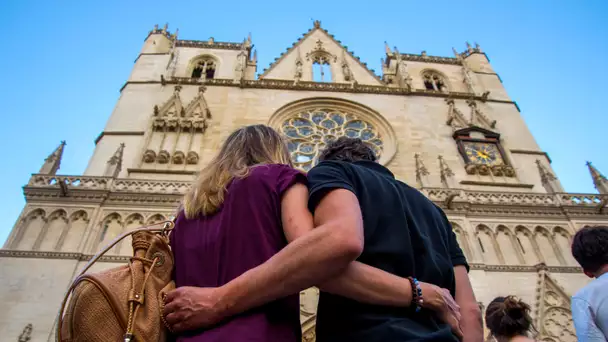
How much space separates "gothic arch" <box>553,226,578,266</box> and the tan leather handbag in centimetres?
1184

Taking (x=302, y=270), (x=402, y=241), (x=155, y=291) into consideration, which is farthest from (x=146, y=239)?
(x=402, y=241)

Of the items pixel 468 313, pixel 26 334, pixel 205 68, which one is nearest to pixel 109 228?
pixel 26 334

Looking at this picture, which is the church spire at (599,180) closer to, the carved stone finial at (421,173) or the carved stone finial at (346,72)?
the carved stone finial at (421,173)

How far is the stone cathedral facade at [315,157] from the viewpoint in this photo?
31.3 feet

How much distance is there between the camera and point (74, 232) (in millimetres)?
10078

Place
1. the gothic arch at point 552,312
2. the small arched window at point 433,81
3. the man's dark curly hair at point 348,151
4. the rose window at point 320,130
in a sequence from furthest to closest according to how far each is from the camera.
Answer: the small arched window at point 433,81 → the rose window at point 320,130 → the gothic arch at point 552,312 → the man's dark curly hair at point 348,151

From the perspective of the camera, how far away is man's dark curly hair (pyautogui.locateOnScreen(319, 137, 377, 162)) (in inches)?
87.7

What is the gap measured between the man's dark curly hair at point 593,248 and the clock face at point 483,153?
38.8ft

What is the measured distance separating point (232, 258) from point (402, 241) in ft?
2.38

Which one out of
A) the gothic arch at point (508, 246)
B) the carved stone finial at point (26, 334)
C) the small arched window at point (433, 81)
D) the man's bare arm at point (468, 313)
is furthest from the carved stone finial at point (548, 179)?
the carved stone finial at point (26, 334)

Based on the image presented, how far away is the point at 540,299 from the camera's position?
31.6 ft

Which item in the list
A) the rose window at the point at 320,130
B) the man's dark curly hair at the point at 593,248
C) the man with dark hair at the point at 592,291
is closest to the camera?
the man with dark hair at the point at 592,291

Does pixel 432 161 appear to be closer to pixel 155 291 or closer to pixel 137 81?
pixel 137 81

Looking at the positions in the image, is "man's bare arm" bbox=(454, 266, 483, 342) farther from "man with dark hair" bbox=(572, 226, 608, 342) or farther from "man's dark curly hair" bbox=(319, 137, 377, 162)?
"man with dark hair" bbox=(572, 226, 608, 342)
